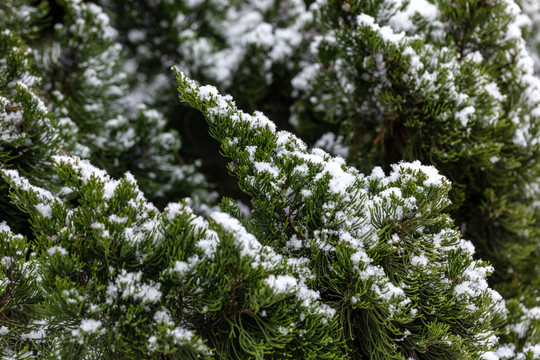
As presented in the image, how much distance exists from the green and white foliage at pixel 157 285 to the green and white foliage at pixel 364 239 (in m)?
0.11

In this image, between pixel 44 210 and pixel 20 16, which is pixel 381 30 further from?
pixel 20 16

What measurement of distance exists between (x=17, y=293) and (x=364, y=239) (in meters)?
0.90

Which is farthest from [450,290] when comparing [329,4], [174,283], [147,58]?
[147,58]

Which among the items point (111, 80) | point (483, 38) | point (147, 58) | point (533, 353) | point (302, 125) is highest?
point (147, 58)

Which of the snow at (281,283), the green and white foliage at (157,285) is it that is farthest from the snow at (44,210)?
the snow at (281,283)

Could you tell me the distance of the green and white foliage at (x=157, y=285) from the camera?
0.80 meters

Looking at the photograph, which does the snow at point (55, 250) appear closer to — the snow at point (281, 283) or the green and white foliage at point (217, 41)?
the snow at point (281, 283)

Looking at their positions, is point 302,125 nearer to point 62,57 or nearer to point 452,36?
point 452,36

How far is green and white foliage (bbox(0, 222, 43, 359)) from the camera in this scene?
3.20 ft

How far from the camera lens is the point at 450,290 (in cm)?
101

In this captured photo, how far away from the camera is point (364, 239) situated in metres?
0.98

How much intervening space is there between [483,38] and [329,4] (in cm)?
65

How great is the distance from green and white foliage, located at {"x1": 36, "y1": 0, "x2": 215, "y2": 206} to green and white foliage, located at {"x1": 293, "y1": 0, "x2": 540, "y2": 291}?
2.64ft

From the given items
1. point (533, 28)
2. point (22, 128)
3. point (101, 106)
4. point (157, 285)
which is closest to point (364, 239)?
point (157, 285)
